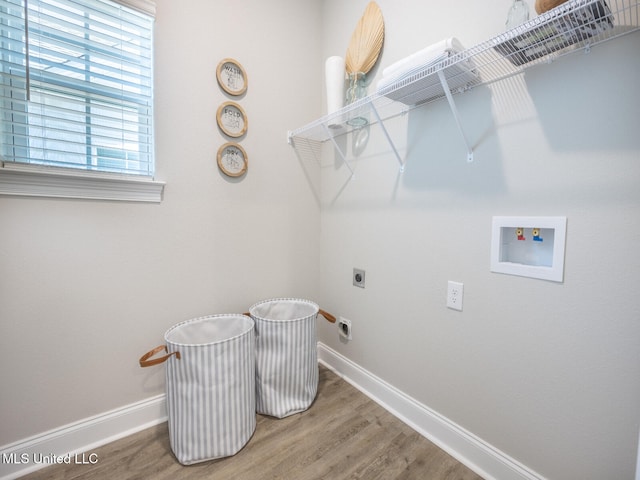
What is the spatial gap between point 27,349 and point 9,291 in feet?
0.79

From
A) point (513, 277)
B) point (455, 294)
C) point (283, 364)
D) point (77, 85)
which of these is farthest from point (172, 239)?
point (513, 277)

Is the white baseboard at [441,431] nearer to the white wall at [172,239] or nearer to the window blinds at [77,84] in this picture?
the white wall at [172,239]

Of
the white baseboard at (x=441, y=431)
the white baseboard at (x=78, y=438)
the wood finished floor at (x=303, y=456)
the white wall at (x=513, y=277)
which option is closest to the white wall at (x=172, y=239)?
the white baseboard at (x=78, y=438)

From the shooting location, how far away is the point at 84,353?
1232 mm

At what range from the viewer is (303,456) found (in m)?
1.21

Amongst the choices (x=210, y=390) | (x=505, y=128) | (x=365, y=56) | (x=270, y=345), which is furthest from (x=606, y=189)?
(x=210, y=390)

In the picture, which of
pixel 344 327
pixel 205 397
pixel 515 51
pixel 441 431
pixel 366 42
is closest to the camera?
pixel 515 51

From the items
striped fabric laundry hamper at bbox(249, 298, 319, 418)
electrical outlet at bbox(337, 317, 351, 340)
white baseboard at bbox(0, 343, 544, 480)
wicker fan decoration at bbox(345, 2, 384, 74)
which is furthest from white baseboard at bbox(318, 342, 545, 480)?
wicker fan decoration at bbox(345, 2, 384, 74)

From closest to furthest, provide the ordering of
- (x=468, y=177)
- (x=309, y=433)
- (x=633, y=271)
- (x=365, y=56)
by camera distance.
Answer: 1. (x=633, y=271)
2. (x=468, y=177)
3. (x=309, y=433)
4. (x=365, y=56)

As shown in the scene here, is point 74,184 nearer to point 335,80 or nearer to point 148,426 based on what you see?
point 148,426

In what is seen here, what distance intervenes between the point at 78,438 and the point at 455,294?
5.68 ft

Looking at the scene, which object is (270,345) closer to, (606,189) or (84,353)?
(84,353)

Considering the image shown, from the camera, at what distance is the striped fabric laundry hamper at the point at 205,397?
3.77ft

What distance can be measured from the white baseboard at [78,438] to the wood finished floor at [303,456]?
34mm
